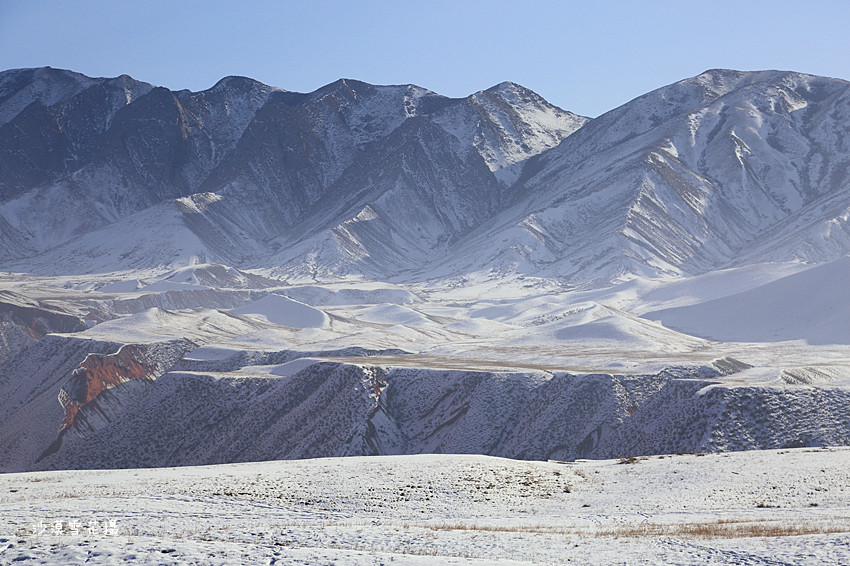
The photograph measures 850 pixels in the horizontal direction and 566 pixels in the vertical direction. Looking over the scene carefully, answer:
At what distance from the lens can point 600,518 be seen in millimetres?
25250

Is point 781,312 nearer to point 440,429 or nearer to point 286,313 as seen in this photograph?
point 286,313

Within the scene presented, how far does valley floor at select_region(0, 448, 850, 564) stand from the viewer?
17.2 meters

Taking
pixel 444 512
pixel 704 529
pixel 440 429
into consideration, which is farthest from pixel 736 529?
pixel 440 429

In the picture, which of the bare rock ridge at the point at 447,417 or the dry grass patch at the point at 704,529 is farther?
the bare rock ridge at the point at 447,417

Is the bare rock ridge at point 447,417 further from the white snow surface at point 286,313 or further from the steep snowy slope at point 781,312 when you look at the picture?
the white snow surface at point 286,313

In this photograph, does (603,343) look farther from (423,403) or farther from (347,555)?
(347,555)

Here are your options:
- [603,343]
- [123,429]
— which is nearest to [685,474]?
[123,429]

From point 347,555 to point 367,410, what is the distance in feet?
145

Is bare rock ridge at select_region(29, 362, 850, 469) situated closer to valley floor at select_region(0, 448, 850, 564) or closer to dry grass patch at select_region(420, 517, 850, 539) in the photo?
valley floor at select_region(0, 448, 850, 564)

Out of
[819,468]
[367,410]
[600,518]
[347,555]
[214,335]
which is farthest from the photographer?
[214,335]

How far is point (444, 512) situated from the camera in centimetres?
2659

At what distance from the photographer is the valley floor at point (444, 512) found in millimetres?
17172

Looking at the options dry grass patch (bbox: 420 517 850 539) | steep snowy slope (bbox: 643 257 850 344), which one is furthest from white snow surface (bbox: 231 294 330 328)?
dry grass patch (bbox: 420 517 850 539)

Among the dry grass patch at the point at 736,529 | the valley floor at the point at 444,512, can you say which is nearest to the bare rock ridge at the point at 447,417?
the valley floor at the point at 444,512
